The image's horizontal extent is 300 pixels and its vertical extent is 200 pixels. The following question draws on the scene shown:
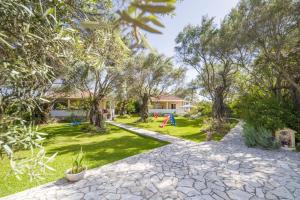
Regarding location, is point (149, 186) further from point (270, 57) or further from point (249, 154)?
point (270, 57)

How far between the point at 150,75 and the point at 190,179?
17.7 metres

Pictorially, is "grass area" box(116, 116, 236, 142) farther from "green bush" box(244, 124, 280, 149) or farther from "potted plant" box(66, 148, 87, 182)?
"potted plant" box(66, 148, 87, 182)

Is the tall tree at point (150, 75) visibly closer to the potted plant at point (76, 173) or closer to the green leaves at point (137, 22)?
the potted plant at point (76, 173)

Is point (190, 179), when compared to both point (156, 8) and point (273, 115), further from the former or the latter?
point (273, 115)

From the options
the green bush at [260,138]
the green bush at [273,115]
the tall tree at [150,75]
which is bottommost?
the green bush at [260,138]

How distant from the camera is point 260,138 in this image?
8.74m

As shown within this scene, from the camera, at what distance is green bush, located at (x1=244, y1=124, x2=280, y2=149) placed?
8.52 meters

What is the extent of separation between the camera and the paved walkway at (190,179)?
4.67m

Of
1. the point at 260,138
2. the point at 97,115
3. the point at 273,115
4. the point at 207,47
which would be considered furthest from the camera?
the point at 97,115

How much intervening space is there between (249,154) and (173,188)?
470cm

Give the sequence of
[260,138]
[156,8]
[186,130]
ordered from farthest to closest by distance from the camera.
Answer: [186,130] < [260,138] < [156,8]

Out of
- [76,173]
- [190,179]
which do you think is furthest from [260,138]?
[76,173]

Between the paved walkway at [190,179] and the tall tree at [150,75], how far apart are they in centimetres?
1208

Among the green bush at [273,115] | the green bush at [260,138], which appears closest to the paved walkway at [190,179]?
the green bush at [260,138]
